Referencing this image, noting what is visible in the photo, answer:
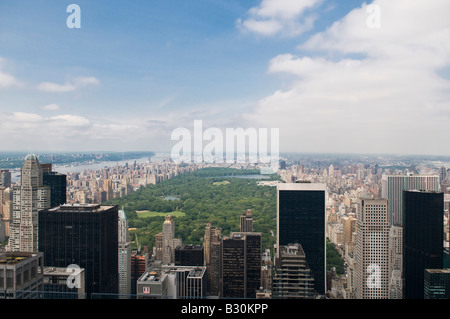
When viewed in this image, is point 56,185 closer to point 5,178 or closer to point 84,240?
point 5,178

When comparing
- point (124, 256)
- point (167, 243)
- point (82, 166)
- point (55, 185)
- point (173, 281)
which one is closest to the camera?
point (173, 281)

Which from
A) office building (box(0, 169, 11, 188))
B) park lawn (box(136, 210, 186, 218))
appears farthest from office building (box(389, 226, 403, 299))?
office building (box(0, 169, 11, 188))

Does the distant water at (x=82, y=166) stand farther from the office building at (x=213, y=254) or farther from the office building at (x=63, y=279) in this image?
the office building at (x=213, y=254)

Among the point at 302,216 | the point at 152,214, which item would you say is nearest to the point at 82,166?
the point at 152,214

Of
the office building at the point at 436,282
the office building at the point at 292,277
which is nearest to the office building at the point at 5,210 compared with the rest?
the office building at the point at 292,277

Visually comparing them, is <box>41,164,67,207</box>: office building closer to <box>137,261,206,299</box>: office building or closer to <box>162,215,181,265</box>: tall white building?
<box>162,215,181,265</box>: tall white building
